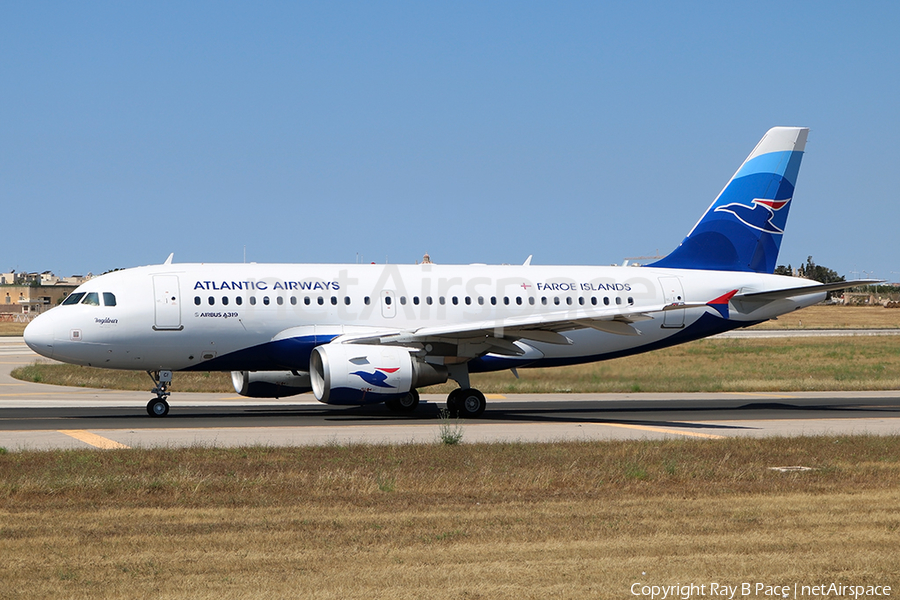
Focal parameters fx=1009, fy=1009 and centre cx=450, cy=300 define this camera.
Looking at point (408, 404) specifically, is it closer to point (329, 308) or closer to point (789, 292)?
point (329, 308)

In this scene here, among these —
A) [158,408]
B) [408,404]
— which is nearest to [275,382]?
[158,408]

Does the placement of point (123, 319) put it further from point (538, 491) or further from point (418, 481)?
point (538, 491)

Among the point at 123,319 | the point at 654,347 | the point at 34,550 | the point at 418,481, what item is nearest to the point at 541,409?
the point at 654,347

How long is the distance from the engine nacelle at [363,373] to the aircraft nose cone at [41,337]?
265 inches

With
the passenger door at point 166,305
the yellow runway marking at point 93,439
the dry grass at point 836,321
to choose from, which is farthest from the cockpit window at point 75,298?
the dry grass at point 836,321

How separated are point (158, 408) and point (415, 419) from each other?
6.81 meters

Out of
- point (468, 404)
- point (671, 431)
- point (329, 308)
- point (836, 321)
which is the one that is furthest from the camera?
point (836, 321)

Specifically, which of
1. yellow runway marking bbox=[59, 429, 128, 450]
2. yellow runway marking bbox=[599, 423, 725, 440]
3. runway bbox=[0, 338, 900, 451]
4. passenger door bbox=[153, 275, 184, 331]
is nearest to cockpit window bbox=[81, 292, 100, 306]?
passenger door bbox=[153, 275, 184, 331]

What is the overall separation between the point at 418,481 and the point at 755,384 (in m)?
27.2

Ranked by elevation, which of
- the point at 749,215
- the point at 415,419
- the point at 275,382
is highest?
the point at 749,215

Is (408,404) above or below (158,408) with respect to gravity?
below

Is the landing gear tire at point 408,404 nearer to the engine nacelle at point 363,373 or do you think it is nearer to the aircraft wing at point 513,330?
the aircraft wing at point 513,330

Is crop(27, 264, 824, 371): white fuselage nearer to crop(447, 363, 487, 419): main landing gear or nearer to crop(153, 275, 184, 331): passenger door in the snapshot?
crop(153, 275, 184, 331): passenger door

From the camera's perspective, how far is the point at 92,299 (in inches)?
1045
